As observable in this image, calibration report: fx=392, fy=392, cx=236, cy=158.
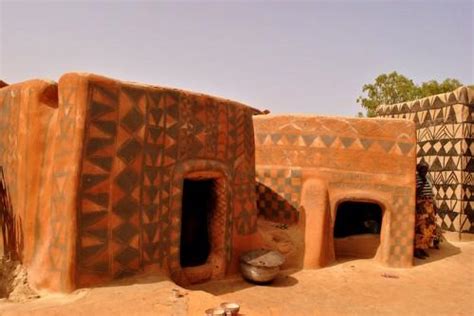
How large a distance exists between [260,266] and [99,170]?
3.98 metres

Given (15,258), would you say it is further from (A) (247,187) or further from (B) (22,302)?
(A) (247,187)

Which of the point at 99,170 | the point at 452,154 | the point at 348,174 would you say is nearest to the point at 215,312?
the point at 99,170

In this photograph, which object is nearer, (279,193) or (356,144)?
(356,144)

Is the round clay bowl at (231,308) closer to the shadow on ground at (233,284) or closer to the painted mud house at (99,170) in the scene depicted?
the painted mud house at (99,170)

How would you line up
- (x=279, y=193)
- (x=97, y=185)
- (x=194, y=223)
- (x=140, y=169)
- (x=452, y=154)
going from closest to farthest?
(x=97, y=185) → (x=140, y=169) → (x=194, y=223) → (x=279, y=193) → (x=452, y=154)

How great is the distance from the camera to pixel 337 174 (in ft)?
34.2

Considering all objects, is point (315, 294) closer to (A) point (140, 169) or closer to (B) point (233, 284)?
(B) point (233, 284)

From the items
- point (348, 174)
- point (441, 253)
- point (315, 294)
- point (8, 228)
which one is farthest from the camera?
point (441, 253)

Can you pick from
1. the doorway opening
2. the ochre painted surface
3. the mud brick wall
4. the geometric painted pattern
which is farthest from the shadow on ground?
the mud brick wall

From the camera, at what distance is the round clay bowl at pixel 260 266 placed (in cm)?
828

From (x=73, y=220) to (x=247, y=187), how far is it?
4.36 m

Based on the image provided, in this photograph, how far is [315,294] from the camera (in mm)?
8125

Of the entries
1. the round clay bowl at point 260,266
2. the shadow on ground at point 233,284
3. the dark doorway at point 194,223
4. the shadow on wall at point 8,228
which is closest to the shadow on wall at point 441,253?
the shadow on ground at point 233,284

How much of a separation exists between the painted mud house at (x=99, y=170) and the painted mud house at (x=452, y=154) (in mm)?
9183
